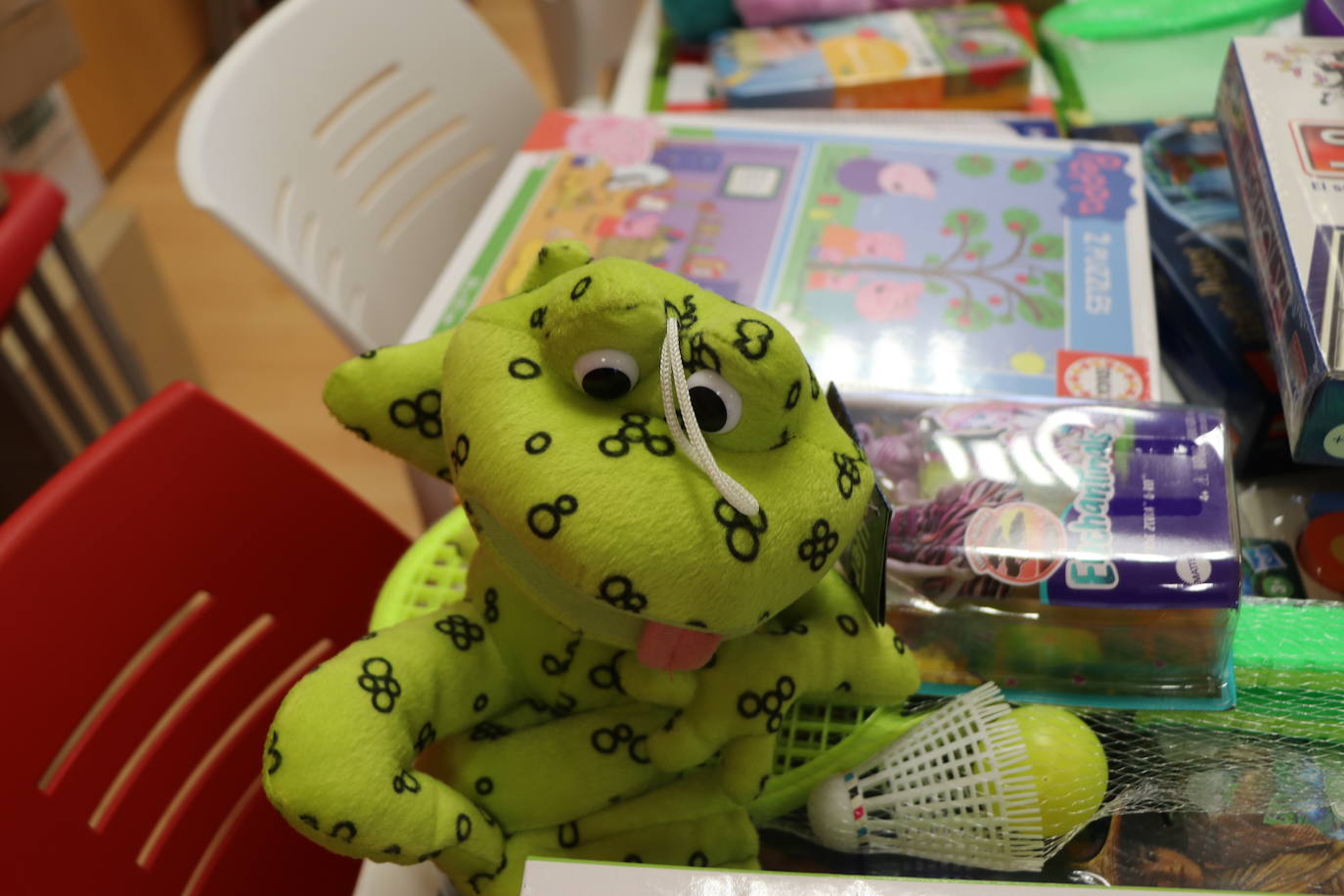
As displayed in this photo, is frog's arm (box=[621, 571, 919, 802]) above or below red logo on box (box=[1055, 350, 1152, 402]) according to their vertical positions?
above

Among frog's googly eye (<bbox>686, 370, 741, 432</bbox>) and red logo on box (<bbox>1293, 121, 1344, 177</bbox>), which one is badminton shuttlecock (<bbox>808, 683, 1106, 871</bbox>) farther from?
red logo on box (<bbox>1293, 121, 1344, 177</bbox>)

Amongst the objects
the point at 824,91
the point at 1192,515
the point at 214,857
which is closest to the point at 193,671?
the point at 214,857

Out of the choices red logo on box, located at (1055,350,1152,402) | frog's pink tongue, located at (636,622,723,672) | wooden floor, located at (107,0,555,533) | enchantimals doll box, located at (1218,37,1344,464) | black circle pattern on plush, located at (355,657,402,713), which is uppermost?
enchantimals doll box, located at (1218,37,1344,464)

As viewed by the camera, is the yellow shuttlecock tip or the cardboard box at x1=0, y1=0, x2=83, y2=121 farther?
the cardboard box at x1=0, y1=0, x2=83, y2=121

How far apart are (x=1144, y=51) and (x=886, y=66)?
0.23m

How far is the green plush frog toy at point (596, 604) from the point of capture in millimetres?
313

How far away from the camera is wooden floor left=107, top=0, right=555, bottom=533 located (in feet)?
5.04

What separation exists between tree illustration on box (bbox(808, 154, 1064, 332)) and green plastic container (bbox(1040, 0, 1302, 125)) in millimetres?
204

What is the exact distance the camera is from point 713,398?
32 cm

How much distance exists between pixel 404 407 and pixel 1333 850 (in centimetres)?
41

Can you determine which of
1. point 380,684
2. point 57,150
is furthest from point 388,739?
point 57,150

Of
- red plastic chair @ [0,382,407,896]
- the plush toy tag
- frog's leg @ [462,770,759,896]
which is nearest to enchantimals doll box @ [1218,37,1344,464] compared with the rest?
the plush toy tag

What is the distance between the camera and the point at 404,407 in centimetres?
40

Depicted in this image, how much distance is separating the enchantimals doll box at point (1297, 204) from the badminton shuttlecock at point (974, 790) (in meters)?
0.18
